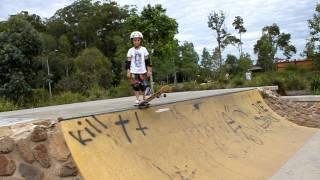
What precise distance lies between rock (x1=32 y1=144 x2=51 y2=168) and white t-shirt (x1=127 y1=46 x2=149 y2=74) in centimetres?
313

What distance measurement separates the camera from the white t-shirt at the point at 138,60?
318 inches

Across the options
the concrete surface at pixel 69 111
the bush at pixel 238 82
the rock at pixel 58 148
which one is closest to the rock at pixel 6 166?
the rock at pixel 58 148

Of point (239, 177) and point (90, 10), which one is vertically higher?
point (90, 10)

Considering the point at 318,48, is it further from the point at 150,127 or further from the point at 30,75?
the point at 150,127

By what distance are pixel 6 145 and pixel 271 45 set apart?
42.9 meters

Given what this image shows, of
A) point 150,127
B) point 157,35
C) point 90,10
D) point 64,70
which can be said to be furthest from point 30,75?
point 90,10

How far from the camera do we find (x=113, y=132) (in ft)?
19.5

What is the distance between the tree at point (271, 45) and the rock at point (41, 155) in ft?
131

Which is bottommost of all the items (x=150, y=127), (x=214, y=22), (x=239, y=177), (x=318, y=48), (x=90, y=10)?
(x=239, y=177)

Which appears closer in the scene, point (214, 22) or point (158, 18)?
point (158, 18)

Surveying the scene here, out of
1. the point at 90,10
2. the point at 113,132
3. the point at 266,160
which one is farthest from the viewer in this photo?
the point at 90,10

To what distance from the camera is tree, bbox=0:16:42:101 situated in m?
23.7

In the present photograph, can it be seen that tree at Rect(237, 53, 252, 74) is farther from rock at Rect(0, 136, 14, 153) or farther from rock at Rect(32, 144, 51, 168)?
rock at Rect(0, 136, 14, 153)

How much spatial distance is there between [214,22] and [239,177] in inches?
1263
